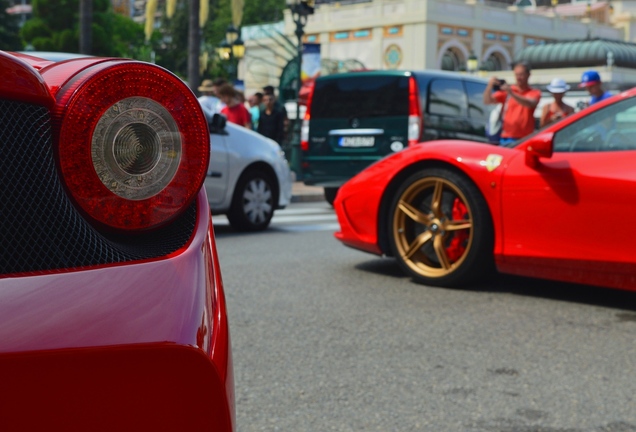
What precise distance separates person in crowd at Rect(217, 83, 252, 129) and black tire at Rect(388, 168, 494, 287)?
794 centimetres

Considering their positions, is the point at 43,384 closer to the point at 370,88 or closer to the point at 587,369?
the point at 587,369

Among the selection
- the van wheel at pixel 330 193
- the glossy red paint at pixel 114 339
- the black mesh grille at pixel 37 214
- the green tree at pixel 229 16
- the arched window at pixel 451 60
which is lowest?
the van wheel at pixel 330 193

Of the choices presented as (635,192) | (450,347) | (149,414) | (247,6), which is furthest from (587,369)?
(247,6)

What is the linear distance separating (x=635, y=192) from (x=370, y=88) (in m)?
8.40

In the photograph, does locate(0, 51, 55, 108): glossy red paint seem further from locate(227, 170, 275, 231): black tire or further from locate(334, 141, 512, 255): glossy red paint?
locate(227, 170, 275, 231): black tire

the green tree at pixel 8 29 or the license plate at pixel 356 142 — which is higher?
the green tree at pixel 8 29

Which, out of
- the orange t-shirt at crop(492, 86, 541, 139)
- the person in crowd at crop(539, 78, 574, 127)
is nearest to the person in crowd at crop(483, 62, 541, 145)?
the orange t-shirt at crop(492, 86, 541, 139)

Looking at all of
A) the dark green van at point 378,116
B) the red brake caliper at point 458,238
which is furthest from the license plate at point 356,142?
the red brake caliper at point 458,238

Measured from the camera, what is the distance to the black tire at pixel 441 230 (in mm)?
6242

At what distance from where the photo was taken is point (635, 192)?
552 centimetres

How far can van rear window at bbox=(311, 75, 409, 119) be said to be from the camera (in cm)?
1359

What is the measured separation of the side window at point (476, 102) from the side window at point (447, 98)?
156mm

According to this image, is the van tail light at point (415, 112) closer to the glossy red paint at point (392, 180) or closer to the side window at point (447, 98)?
the side window at point (447, 98)

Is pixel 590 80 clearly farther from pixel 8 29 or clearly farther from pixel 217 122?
pixel 8 29
